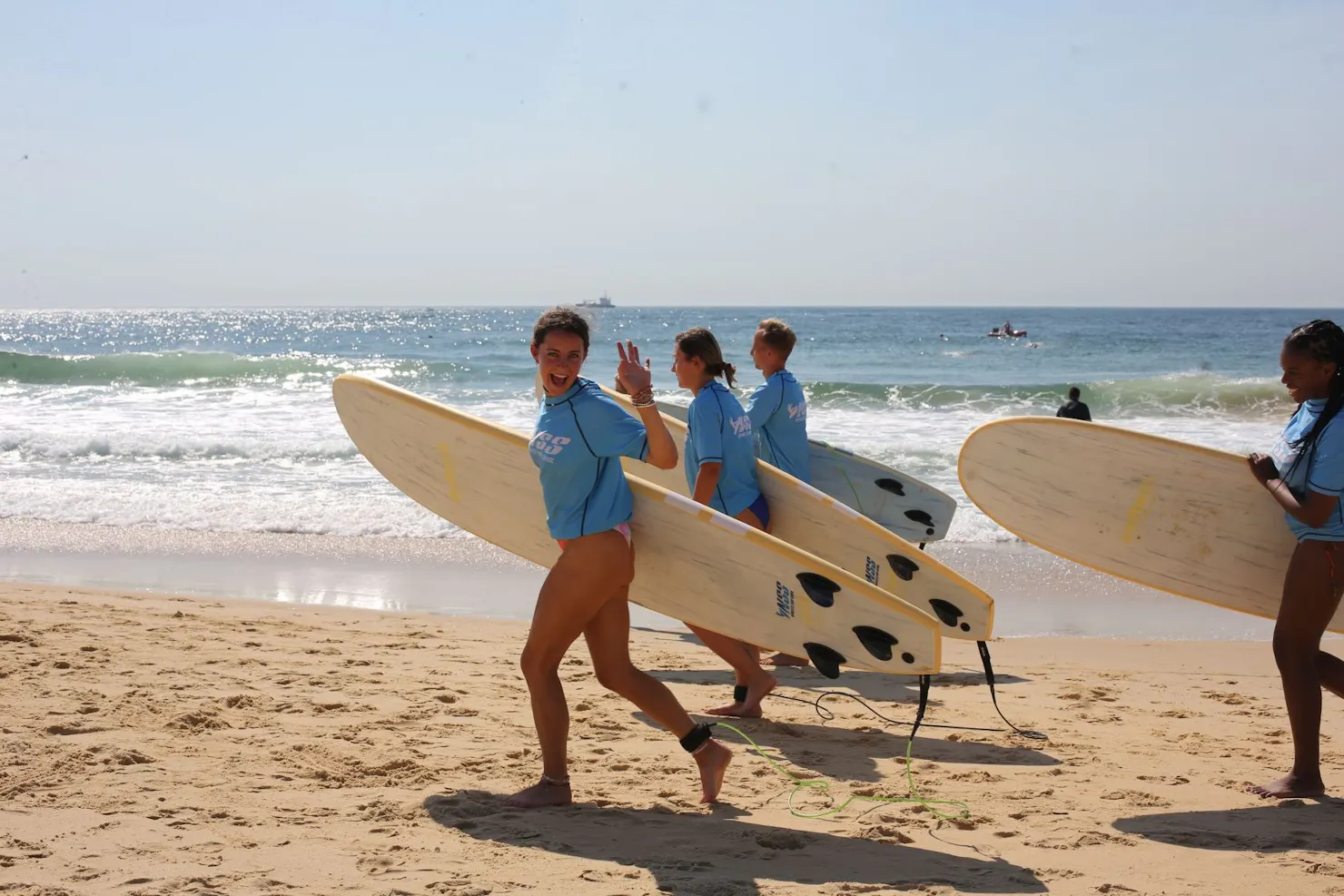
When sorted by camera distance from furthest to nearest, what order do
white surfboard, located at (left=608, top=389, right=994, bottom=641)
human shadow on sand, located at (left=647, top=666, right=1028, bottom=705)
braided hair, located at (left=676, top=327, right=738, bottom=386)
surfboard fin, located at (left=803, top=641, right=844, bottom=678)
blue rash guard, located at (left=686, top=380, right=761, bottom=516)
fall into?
1. human shadow on sand, located at (left=647, top=666, right=1028, bottom=705)
2. blue rash guard, located at (left=686, top=380, right=761, bottom=516)
3. braided hair, located at (left=676, top=327, right=738, bottom=386)
4. white surfboard, located at (left=608, top=389, right=994, bottom=641)
5. surfboard fin, located at (left=803, top=641, right=844, bottom=678)

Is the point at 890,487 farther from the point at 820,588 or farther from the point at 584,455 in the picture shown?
the point at 584,455

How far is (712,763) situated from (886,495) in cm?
298

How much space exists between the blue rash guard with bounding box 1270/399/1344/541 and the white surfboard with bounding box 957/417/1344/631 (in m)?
→ 0.59

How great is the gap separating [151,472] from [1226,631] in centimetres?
959

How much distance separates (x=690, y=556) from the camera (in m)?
3.64

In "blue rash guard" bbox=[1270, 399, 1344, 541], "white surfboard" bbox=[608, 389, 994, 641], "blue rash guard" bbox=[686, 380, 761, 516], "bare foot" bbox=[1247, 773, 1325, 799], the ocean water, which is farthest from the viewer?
the ocean water

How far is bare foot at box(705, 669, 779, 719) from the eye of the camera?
454cm

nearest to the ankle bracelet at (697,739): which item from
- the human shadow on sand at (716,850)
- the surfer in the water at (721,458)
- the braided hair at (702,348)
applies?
the human shadow on sand at (716,850)

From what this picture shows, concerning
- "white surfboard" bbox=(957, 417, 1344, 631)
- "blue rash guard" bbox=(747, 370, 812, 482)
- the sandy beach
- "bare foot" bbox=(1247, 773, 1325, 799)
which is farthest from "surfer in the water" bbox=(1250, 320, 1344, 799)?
"blue rash guard" bbox=(747, 370, 812, 482)

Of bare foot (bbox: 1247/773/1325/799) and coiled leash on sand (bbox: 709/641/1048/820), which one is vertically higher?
bare foot (bbox: 1247/773/1325/799)

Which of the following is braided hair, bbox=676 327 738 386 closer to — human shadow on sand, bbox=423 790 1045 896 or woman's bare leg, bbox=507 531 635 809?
woman's bare leg, bbox=507 531 635 809

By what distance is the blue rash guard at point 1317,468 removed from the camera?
3.32 m

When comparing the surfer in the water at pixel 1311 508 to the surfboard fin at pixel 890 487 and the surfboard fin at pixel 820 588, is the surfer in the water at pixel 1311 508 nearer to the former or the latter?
the surfboard fin at pixel 820 588

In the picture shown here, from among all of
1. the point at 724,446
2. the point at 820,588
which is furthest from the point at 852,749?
the point at 724,446
